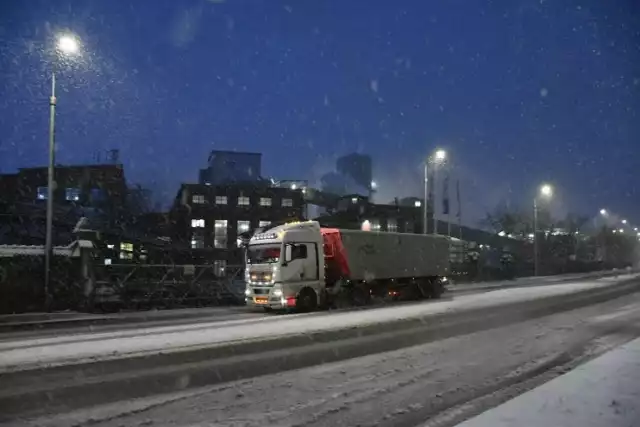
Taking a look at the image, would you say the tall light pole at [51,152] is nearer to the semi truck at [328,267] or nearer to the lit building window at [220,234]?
the semi truck at [328,267]

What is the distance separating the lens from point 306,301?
962 inches

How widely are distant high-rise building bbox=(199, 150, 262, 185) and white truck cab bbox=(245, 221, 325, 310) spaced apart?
221 ft

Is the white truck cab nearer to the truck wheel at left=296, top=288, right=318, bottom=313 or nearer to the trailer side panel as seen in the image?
the truck wheel at left=296, top=288, right=318, bottom=313

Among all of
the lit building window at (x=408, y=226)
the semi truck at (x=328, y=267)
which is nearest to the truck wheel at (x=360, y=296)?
the semi truck at (x=328, y=267)

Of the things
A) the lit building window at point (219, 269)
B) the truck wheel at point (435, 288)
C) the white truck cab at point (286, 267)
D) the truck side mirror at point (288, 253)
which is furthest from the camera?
the truck wheel at point (435, 288)

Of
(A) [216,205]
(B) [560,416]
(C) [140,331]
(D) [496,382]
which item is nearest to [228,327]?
(C) [140,331]

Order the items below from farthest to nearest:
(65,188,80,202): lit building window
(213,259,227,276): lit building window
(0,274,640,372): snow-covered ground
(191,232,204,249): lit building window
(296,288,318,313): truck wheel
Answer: (191,232,204,249): lit building window, (65,188,80,202): lit building window, (213,259,227,276): lit building window, (296,288,318,313): truck wheel, (0,274,640,372): snow-covered ground

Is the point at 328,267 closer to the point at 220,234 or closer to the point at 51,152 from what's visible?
the point at 51,152

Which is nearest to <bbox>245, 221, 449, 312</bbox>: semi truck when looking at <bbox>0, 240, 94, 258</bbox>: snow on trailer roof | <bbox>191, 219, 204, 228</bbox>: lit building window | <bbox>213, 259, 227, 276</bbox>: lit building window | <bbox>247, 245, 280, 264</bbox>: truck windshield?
<bbox>247, 245, 280, 264</bbox>: truck windshield

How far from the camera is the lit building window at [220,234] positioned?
73500mm

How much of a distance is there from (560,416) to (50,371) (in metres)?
8.00

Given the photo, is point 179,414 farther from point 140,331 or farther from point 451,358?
point 140,331

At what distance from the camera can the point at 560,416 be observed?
7391 mm

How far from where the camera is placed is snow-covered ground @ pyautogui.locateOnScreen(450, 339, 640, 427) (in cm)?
716
